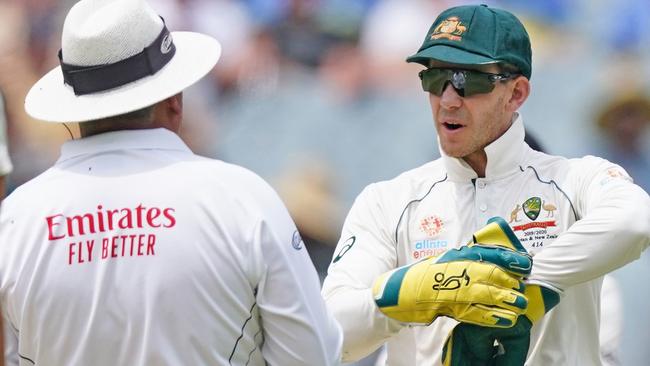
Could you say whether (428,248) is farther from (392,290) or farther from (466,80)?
(466,80)

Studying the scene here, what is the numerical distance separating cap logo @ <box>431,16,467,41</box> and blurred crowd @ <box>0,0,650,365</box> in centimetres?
284

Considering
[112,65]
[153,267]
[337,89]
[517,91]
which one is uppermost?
[112,65]

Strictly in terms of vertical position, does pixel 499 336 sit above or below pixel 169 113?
below

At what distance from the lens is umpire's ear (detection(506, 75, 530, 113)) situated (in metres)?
3.71

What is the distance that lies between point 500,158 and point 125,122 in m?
1.19

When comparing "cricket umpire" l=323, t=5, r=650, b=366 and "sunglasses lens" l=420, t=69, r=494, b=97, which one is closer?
"cricket umpire" l=323, t=5, r=650, b=366

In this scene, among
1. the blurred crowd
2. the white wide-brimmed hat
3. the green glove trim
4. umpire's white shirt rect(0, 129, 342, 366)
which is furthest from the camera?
the blurred crowd

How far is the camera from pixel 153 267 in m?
2.82

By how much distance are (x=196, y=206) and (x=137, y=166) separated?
169 mm

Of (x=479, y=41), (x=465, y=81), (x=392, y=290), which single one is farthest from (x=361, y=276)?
(x=479, y=41)

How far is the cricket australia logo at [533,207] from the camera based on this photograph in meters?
3.63

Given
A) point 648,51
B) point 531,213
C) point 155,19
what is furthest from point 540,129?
point 155,19

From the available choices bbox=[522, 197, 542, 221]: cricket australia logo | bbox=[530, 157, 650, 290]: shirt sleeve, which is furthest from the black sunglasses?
bbox=[530, 157, 650, 290]: shirt sleeve

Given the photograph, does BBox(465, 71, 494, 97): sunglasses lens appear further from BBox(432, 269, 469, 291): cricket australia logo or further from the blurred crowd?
Result: the blurred crowd
